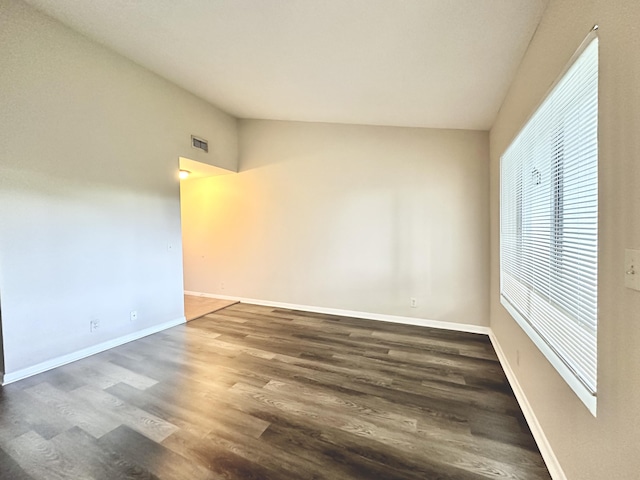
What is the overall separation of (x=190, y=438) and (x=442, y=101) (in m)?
3.49

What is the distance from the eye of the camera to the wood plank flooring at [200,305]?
13.3 ft

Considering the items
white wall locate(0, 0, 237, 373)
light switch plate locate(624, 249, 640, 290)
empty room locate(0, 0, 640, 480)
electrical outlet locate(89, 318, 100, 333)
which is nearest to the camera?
light switch plate locate(624, 249, 640, 290)

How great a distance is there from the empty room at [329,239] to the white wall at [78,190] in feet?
0.06

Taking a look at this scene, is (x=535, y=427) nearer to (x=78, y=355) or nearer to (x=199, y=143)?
(x=78, y=355)

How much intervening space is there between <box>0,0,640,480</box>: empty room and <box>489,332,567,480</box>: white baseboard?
0.02 metres

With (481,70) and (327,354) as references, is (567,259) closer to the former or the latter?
(481,70)

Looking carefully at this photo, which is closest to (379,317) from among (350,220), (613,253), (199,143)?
(350,220)

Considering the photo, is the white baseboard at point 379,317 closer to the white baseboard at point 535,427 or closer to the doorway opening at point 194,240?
the doorway opening at point 194,240

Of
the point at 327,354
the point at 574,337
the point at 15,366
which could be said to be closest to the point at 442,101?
the point at 574,337

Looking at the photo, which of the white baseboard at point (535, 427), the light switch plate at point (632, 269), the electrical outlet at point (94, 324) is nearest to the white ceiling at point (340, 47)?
the light switch plate at point (632, 269)

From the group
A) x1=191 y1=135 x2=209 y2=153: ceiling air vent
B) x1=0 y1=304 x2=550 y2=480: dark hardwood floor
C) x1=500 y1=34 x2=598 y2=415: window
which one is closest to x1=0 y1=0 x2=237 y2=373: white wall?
x1=191 y1=135 x2=209 y2=153: ceiling air vent

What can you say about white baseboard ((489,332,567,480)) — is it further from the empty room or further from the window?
the window

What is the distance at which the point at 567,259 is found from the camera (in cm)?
132

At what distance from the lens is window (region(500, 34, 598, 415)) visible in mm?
1086
